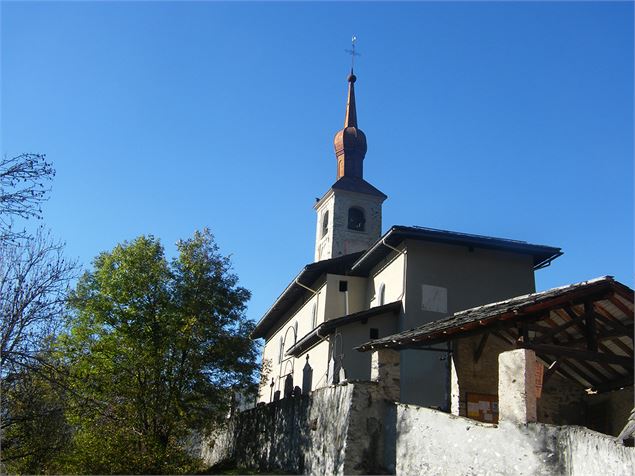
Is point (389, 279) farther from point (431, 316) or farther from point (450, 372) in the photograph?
point (450, 372)

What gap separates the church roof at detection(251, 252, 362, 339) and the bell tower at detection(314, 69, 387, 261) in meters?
4.61

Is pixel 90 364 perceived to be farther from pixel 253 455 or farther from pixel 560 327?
pixel 560 327

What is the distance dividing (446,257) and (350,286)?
4979 millimetres

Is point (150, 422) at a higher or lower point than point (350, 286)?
lower

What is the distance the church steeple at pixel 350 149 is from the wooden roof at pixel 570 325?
2784 centimetres

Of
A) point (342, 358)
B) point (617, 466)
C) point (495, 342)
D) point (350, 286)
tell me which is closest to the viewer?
point (617, 466)

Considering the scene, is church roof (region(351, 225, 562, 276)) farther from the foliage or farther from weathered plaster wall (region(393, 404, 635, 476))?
the foliage

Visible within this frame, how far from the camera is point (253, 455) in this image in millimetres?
20000

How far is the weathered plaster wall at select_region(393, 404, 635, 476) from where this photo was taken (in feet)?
23.1

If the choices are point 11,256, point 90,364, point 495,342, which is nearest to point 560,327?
point 495,342

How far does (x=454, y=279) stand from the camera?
67.4 ft

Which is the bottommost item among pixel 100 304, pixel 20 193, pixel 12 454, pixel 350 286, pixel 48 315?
pixel 12 454

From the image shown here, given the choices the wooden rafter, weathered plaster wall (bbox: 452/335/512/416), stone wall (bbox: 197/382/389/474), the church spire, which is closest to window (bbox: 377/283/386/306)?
stone wall (bbox: 197/382/389/474)

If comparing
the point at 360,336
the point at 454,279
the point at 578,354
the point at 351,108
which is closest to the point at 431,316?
the point at 454,279
